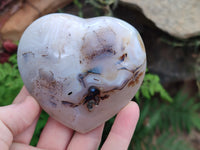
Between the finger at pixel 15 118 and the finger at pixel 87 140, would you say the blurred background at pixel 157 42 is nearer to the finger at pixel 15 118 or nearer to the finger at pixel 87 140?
the finger at pixel 87 140

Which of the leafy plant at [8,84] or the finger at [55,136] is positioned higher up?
the leafy plant at [8,84]

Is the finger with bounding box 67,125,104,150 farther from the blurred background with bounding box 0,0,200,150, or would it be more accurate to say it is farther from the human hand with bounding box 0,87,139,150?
the blurred background with bounding box 0,0,200,150

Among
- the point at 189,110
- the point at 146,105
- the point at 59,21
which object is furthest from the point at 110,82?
the point at 189,110

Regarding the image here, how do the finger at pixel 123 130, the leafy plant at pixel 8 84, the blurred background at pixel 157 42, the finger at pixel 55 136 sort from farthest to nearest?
the blurred background at pixel 157 42 → the leafy plant at pixel 8 84 → the finger at pixel 55 136 → the finger at pixel 123 130

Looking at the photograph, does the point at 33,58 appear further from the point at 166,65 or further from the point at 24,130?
the point at 166,65

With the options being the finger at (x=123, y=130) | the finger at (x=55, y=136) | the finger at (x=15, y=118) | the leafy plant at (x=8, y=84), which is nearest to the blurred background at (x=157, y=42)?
the leafy plant at (x=8, y=84)

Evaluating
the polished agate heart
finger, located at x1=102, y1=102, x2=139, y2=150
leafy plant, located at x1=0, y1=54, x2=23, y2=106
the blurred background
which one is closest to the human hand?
finger, located at x1=102, y1=102, x2=139, y2=150

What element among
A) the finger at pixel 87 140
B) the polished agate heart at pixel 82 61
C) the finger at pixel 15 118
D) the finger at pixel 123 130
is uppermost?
the polished agate heart at pixel 82 61
